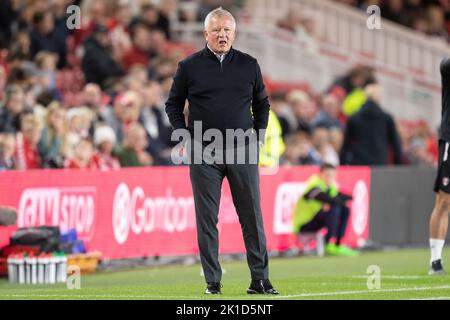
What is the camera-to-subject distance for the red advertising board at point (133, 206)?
55.8 ft

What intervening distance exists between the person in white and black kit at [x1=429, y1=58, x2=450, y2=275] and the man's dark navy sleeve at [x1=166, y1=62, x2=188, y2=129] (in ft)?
11.5

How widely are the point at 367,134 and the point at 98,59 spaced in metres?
4.40

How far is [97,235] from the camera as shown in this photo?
58.5 ft

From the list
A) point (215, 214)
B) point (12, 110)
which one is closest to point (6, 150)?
point (12, 110)

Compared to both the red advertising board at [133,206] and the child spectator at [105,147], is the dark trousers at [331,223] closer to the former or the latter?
the red advertising board at [133,206]

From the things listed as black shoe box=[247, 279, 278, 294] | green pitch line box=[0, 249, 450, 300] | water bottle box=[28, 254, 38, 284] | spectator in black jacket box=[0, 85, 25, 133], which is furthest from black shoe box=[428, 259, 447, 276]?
spectator in black jacket box=[0, 85, 25, 133]

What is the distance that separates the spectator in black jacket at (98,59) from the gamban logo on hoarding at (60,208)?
4.63 metres

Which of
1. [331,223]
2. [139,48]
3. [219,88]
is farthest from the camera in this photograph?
[139,48]

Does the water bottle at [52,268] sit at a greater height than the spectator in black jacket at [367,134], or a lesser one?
lesser

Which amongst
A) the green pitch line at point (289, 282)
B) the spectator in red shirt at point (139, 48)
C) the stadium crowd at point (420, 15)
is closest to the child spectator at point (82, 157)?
the green pitch line at point (289, 282)

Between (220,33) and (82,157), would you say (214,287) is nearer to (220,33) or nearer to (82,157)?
(220,33)

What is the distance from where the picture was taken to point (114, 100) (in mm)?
21375

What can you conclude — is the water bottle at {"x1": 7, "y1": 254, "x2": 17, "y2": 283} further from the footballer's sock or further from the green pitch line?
the footballer's sock
